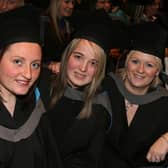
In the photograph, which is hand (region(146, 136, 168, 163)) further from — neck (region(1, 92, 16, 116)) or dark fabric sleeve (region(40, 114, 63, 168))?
neck (region(1, 92, 16, 116))

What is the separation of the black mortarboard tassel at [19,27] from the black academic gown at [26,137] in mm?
342

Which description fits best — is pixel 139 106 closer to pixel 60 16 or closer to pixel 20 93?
pixel 20 93

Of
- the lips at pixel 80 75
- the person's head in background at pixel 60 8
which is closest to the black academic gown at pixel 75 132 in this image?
the lips at pixel 80 75

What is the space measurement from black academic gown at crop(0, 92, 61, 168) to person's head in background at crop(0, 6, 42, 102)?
0.46ft

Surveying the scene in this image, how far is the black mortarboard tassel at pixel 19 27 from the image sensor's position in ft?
6.38

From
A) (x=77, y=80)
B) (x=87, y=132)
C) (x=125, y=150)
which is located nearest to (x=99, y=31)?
(x=77, y=80)

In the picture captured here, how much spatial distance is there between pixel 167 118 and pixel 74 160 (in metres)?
0.71

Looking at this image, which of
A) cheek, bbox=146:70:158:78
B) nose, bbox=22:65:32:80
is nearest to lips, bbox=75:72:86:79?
cheek, bbox=146:70:158:78

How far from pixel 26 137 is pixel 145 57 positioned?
1040 mm

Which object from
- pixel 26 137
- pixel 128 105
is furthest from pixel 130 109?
pixel 26 137

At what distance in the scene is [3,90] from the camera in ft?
6.70

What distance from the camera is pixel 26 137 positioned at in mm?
2023

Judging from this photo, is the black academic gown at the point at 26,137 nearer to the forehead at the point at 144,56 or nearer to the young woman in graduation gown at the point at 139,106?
the young woman in graduation gown at the point at 139,106

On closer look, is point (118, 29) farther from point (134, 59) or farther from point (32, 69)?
point (32, 69)
